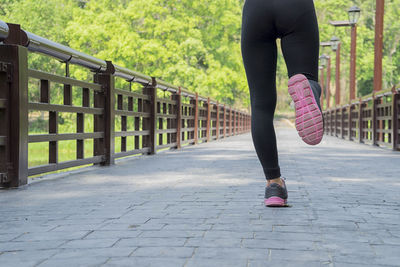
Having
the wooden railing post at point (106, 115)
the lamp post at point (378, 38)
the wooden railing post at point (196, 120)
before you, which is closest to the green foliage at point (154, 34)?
the lamp post at point (378, 38)

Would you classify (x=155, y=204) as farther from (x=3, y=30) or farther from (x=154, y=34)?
(x=154, y=34)

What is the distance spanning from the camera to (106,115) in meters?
7.73

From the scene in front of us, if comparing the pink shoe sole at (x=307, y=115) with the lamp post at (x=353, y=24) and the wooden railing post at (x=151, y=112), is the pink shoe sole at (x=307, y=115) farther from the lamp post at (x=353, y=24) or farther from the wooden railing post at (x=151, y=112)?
the lamp post at (x=353, y=24)

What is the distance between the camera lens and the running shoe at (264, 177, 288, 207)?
4027 millimetres

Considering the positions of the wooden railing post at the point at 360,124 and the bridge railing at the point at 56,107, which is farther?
the wooden railing post at the point at 360,124

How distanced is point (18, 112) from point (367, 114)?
42.3 feet

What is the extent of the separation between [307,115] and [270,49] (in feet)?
1.98

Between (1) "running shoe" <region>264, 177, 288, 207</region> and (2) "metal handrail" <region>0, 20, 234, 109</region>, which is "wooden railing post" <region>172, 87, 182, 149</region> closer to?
(2) "metal handrail" <region>0, 20, 234, 109</region>

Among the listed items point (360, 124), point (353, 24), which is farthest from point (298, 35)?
point (353, 24)

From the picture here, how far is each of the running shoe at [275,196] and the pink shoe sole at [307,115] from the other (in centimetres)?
51

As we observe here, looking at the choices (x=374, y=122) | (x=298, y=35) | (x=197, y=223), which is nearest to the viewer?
(x=197, y=223)

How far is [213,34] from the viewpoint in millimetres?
36875

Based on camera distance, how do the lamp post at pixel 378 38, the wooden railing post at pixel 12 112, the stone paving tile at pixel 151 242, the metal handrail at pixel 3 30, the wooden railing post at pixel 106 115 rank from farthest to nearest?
the lamp post at pixel 378 38, the wooden railing post at pixel 106 115, the wooden railing post at pixel 12 112, the metal handrail at pixel 3 30, the stone paving tile at pixel 151 242

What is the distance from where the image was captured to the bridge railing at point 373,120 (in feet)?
39.4
